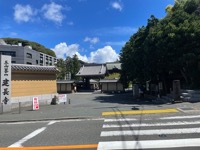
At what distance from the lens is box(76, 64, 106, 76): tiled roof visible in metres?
67.5

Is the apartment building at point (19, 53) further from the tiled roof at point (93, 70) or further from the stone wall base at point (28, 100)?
the stone wall base at point (28, 100)

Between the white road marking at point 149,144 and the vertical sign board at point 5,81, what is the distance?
13.6 m

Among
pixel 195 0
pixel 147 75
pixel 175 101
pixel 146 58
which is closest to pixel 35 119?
pixel 175 101

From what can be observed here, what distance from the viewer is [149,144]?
8289mm

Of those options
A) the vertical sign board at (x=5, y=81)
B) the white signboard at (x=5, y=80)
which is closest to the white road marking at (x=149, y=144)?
the vertical sign board at (x=5, y=81)

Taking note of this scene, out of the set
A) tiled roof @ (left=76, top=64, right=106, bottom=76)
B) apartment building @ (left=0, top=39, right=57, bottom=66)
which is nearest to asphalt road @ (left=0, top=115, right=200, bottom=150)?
tiled roof @ (left=76, top=64, right=106, bottom=76)

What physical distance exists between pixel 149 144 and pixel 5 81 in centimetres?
1501

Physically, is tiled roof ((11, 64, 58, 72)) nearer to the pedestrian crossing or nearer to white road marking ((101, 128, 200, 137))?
the pedestrian crossing

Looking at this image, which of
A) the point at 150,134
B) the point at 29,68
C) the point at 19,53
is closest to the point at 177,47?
the point at 29,68

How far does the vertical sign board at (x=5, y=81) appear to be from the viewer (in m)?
20.5

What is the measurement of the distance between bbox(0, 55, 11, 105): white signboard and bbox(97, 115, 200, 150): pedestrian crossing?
1051 cm

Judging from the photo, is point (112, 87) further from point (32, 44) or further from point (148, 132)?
point (32, 44)

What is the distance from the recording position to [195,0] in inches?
1228

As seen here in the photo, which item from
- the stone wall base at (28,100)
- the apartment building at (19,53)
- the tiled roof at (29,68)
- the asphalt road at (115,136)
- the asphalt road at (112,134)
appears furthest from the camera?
the apartment building at (19,53)
